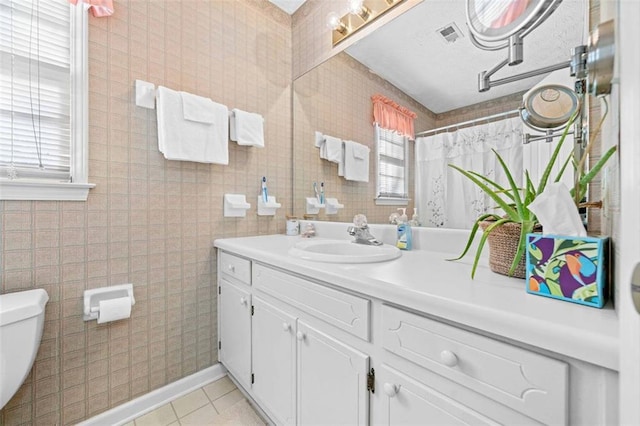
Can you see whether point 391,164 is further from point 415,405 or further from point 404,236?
point 415,405

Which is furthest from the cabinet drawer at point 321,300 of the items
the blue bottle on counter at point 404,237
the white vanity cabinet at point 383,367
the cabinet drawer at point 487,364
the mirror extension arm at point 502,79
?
the mirror extension arm at point 502,79

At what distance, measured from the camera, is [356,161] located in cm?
168

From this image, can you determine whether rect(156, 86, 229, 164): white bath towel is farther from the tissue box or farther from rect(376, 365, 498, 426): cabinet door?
the tissue box

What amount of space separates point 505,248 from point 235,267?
1197 millimetres

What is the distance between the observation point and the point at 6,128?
1132mm

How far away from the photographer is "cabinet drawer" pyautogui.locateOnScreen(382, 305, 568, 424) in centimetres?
50

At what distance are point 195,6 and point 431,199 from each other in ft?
5.51

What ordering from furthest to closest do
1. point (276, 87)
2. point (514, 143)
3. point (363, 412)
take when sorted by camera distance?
point (276, 87) → point (514, 143) → point (363, 412)

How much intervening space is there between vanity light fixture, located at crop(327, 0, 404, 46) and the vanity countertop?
4.43 ft

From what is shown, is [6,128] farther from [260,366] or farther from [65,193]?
[260,366]

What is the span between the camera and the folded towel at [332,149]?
69.3 inches

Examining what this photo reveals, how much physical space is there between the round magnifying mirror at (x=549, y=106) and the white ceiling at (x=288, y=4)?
1.69m

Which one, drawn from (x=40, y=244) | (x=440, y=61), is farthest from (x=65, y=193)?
(x=440, y=61)

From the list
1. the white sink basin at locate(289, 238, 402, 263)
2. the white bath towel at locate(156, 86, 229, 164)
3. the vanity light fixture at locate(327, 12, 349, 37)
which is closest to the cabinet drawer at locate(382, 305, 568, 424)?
the white sink basin at locate(289, 238, 402, 263)
